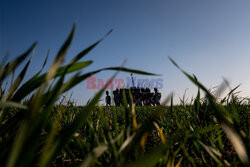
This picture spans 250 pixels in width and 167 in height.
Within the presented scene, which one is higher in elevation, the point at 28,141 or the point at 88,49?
the point at 88,49

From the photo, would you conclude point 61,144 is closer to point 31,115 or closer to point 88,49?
point 31,115

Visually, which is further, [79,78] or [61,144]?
[79,78]

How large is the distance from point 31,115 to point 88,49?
1.02 ft

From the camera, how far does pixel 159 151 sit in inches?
15.5

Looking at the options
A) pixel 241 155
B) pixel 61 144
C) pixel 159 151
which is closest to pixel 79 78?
pixel 61 144

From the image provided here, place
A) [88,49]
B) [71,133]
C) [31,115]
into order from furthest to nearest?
[88,49], [71,133], [31,115]

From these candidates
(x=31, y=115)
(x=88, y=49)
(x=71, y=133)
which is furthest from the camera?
(x=88, y=49)

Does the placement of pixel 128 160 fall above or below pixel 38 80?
below

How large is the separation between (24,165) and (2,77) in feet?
1.31

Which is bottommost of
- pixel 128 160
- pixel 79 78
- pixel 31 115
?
pixel 128 160

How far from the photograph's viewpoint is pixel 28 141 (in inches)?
14.2

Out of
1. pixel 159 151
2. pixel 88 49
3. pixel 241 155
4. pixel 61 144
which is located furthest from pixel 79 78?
pixel 241 155

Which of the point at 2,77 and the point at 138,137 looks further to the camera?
the point at 2,77

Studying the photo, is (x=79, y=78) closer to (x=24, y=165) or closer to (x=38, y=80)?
(x=38, y=80)
